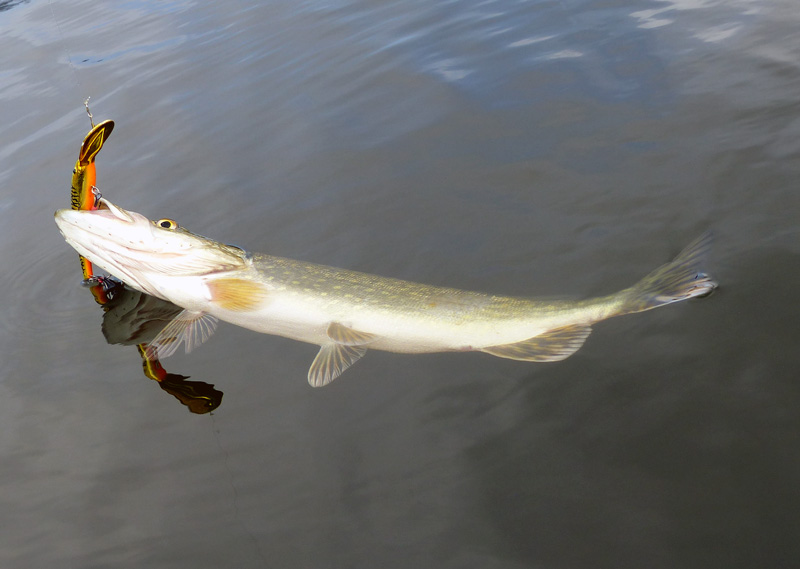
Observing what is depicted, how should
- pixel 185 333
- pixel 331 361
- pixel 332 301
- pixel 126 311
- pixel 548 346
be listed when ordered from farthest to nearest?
pixel 126 311, pixel 185 333, pixel 332 301, pixel 331 361, pixel 548 346

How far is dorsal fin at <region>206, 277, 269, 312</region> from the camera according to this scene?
4020 mm

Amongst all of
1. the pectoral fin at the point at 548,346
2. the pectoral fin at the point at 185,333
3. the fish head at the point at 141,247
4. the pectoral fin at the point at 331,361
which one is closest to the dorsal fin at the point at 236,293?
the fish head at the point at 141,247

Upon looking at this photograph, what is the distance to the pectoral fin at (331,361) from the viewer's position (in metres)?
3.79

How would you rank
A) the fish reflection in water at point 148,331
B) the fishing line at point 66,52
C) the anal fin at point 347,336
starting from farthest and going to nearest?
the fishing line at point 66,52
the fish reflection in water at point 148,331
the anal fin at point 347,336

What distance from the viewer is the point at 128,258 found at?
3934 millimetres

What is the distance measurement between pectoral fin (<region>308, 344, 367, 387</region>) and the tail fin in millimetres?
1557

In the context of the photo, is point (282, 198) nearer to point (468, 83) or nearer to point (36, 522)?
point (468, 83)

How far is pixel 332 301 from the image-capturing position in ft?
13.0

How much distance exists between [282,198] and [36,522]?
3177 millimetres

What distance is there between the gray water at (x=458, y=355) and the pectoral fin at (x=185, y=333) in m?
0.15

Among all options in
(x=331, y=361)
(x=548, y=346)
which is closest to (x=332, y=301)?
(x=331, y=361)

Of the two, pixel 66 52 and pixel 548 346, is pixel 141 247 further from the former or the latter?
pixel 66 52

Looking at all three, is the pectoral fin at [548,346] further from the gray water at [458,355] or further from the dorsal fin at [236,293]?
the dorsal fin at [236,293]

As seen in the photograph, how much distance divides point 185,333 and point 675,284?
118 inches
